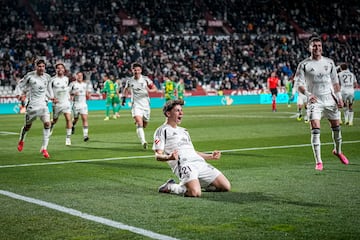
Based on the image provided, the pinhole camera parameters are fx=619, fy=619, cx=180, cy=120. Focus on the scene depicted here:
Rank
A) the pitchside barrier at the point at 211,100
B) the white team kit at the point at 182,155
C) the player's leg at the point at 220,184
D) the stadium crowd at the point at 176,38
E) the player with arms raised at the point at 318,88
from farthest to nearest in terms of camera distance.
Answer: the stadium crowd at the point at 176,38
the pitchside barrier at the point at 211,100
the player with arms raised at the point at 318,88
the player's leg at the point at 220,184
the white team kit at the point at 182,155

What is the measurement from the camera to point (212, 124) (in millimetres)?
25000

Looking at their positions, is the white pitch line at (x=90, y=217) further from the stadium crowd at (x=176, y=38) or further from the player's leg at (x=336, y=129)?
the stadium crowd at (x=176, y=38)

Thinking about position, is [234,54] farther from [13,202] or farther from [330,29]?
[13,202]

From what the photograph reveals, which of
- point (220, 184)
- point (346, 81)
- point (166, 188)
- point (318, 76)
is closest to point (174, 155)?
point (166, 188)

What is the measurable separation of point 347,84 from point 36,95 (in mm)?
13744

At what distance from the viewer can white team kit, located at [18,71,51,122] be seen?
15.0 metres

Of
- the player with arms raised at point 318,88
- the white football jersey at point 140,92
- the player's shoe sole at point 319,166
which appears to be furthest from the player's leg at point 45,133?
the player's shoe sole at point 319,166

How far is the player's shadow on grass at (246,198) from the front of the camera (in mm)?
8016

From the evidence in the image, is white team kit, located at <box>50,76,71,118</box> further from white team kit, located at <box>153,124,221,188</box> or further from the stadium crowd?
the stadium crowd

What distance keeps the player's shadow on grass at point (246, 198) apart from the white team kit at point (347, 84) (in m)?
16.3

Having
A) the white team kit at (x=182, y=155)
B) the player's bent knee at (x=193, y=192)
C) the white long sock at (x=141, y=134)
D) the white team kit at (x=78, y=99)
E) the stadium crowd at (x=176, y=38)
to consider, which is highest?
the stadium crowd at (x=176, y=38)

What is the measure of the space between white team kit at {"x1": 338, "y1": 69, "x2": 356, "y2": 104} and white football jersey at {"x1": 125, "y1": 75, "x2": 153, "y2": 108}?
9560 millimetres

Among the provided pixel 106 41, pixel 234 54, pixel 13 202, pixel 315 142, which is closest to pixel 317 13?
pixel 234 54

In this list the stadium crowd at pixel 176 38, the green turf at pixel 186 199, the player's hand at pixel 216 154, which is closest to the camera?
the green turf at pixel 186 199
